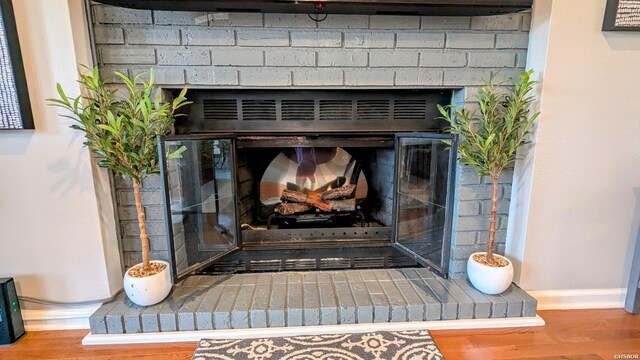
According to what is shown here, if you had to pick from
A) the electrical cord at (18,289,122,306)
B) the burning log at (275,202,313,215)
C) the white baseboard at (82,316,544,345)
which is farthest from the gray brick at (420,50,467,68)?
the electrical cord at (18,289,122,306)

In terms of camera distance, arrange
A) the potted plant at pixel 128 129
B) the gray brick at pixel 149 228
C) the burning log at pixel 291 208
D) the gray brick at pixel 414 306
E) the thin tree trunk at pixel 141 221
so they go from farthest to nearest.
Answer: the burning log at pixel 291 208, the gray brick at pixel 149 228, the gray brick at pixel 414 306, the thin tree trunk at pixel 141 221, the potted plant at pixel 128 129

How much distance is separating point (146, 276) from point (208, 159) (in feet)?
1.90

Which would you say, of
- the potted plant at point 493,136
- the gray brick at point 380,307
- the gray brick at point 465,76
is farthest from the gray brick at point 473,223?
the gray brick at point 465,76

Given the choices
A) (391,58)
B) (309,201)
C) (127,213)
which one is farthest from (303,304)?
(391,58)

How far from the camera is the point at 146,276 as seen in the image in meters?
1.39

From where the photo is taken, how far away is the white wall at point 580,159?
143cm

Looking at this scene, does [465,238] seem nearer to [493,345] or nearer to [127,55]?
[493,345]

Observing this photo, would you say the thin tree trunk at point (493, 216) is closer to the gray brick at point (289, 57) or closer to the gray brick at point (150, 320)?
the gray brick at point (289, 57)

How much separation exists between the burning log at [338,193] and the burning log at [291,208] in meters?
0.11

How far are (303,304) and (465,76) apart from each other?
50.5 inches

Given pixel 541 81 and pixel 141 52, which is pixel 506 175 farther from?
pixel 141 52

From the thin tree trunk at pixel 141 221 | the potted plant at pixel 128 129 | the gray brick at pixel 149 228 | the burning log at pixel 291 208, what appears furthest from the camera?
the burning log at pixel 291 208

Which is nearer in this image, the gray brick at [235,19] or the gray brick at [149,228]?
the gray brick at [235,19]

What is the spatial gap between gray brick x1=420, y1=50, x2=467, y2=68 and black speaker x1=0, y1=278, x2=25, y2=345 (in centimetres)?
205
